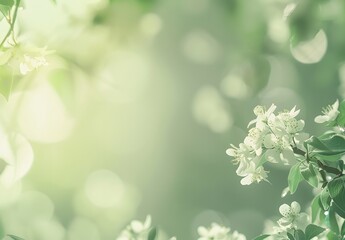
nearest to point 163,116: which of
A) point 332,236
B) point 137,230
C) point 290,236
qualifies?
point 137,230

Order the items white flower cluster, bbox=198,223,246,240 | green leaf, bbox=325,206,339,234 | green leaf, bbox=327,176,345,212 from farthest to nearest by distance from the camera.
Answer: white flower cluster, bbox=198,223,246,240
green leaf, bbox=325,206,339,234
green leaf, bbox=327,176,345,212

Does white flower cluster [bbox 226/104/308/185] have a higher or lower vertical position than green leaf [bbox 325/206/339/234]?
higher

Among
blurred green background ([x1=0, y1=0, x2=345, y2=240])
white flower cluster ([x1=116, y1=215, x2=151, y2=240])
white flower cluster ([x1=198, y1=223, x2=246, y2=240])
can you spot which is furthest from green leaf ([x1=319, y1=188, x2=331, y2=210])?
blurred green background ([x1=0, y1=0, x2=345, y2=240])

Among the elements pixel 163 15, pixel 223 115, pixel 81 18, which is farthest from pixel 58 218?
pixel 81 18

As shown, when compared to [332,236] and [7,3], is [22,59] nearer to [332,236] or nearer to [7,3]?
[7,3]

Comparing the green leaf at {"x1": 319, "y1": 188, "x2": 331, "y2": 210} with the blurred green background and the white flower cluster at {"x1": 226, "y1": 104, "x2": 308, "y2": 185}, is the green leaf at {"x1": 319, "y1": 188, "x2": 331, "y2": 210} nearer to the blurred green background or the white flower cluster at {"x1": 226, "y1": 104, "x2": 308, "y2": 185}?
the white flower cluster at {"x1": 226, "y1": 104, "x2": 308, "y2": 185}

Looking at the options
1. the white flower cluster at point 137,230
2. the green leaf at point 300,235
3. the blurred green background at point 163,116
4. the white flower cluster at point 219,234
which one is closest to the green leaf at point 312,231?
the green leaf at point 300,235

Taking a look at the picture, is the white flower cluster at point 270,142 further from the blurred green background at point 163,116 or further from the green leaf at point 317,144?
the blurred green background at point 163,116
